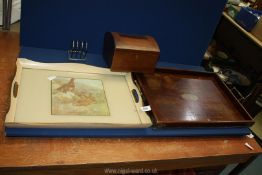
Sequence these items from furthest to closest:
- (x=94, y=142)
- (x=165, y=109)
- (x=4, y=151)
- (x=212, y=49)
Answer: (x=212, y=49) → (x=165, y=109) → (x=94, y=142) → (x=4, y=151)

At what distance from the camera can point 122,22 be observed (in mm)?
1270

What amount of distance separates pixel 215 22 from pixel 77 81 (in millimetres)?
819

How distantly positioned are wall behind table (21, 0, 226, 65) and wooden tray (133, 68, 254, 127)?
0.21 meters

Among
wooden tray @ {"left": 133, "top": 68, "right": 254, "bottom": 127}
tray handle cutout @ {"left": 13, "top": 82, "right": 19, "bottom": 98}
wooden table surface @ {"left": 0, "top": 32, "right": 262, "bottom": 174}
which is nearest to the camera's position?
wooden table surface @ {"left": 0, "top": 32, "right": 262, "bottom": 174}

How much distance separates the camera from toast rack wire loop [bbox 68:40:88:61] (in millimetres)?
1229

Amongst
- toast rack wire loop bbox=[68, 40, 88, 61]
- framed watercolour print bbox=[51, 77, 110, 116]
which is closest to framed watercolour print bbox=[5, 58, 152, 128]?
framed watercolour print bbox=[51, 77, 110, 116]

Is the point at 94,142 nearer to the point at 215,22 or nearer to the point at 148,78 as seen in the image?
the point at 148,78

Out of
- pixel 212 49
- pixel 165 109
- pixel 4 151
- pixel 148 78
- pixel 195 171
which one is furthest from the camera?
pixel 212 49

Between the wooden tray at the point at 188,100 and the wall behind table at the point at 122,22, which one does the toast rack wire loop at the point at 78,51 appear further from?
the wooden tray at the point at 188,100

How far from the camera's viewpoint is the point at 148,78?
1.19 meters

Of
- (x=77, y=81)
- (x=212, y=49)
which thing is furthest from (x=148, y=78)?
(x=212, y=49)

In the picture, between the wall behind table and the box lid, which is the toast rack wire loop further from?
the box lid

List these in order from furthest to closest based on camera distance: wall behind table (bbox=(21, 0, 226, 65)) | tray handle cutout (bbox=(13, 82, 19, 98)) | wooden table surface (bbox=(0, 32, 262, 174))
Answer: wall behind table (bbox=(21, 0, 226, 65))
tray handle cutout (bbox=(13, 82, 19, 98))
wooden table surface (bbox=(0, 32, 262, 174))

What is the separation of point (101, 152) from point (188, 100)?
1.56 feet
